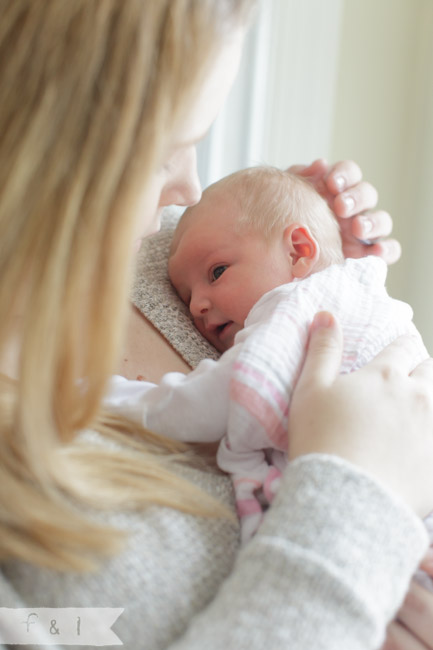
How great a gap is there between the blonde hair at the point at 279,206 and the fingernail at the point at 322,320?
1.30ft

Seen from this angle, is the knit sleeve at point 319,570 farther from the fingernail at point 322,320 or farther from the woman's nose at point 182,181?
the woman's nose at point 182,181

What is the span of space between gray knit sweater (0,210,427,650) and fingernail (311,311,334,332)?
0.22m

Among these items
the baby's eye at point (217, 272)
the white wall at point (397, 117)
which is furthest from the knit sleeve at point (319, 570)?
the white wall at point (397, 117)

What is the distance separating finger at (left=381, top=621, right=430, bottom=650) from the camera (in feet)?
2.28

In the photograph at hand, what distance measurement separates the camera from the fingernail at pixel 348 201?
1.43 metres

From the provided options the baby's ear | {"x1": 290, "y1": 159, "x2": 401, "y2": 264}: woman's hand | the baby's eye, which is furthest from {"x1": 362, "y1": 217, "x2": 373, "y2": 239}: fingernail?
the baby's eye

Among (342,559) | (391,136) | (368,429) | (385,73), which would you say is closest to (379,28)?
→ (385,73)

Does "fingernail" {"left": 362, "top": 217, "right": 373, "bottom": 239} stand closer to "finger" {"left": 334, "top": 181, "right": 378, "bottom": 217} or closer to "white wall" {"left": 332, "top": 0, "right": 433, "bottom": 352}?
"finger" {"left": 334, "top": 181, "right": 378, "bottom": 217}

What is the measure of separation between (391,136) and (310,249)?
120cm

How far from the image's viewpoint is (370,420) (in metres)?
0.72

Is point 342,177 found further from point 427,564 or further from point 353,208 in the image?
point 427,564

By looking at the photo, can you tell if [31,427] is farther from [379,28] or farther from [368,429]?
[379,28]

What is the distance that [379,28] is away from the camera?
228 cm

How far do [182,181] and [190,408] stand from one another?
0.89 feet
